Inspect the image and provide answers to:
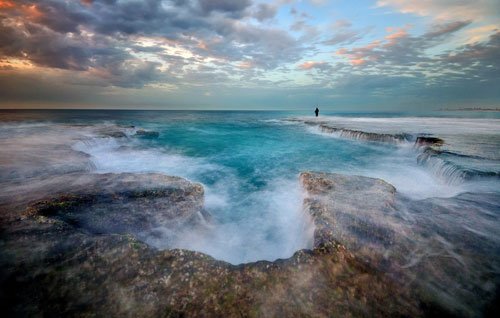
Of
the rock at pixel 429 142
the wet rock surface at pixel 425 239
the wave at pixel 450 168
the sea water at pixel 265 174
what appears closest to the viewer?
the wet rock surface at pixel 425 239

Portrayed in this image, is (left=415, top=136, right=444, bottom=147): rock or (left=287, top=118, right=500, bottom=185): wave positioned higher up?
(left=415, top=136, right=444, bottom=147): rock

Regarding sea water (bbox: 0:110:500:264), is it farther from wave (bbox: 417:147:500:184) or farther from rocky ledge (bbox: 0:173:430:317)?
rocky ledge (bbox: 0:173:430:317)

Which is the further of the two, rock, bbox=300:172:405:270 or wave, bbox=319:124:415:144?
wave, bbox=319:124:415:144

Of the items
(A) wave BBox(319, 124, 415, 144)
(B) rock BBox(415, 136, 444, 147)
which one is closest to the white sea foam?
(B) rock BBox(415, 136, 444, 147)

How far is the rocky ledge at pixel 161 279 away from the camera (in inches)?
117

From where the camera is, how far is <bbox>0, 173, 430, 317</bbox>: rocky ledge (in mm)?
2984

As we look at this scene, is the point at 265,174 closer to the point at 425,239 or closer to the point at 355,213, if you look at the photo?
the point at 355,213

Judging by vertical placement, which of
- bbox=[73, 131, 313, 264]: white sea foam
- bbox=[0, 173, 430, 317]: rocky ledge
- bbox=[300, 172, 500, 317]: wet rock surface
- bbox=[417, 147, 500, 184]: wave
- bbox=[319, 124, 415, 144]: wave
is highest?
bbox=[319, 124, 415, 144]: wave

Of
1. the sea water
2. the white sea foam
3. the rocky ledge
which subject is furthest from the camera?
the sea water

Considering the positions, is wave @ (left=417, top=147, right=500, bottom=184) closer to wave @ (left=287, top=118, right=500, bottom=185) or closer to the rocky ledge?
wave @ (left=287, top=118, right=500, bottom=185)

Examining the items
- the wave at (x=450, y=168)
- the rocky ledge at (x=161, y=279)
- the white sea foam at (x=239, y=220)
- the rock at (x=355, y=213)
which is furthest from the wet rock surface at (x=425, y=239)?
the wave at (x=450, y=168)

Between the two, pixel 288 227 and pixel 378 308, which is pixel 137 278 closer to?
pixel 378 308

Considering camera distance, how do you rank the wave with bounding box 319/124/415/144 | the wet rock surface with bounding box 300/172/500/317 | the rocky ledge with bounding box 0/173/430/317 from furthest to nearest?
the wave with bounding box 319/124/415/144, the wet rock surface with bounding box 300/172/500/317, the rocky ledge with bounding box 0/173/430/317

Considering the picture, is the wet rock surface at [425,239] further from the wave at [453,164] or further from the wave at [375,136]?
the wave at [375,136]
